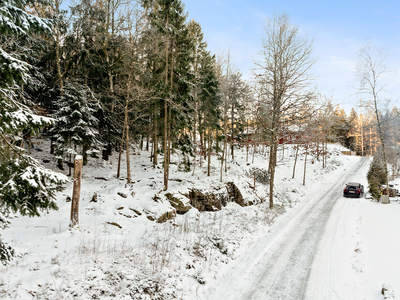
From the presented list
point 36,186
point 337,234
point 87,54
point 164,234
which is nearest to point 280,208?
point 337,234

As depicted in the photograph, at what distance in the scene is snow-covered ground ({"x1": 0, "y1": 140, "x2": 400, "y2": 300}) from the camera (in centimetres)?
546

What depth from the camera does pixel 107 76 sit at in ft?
63.2

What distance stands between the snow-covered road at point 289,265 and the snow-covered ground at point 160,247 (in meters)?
0.08

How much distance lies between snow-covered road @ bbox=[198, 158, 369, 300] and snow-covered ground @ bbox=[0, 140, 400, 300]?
8 centimetres

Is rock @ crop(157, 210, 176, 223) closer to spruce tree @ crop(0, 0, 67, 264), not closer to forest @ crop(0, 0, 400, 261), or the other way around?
forest @ crop(0, 0, 400, 261)

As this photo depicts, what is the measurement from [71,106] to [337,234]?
62.8 ft

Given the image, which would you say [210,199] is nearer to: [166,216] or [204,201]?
[204,201]

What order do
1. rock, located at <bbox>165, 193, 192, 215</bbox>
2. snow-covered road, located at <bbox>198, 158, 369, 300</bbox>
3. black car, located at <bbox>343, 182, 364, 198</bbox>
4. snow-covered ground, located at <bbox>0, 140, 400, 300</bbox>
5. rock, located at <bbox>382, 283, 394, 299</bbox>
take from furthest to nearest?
black car, located at <bbox>343, 182, 364, 198</bbox>, rock, located at <bbox>165, 193, 192, 215</bbox>, snow-covered road, located at <bbox>198, 158, 369, 300</bbox>, rock, located at <bbox>382, 283, 394, 299</bbox>, snow-covered ground, located at <bbox>0, 140, 400, 300</bbox>

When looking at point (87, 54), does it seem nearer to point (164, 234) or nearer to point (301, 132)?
point (164, 234)

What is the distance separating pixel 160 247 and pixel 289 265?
501 centimetres

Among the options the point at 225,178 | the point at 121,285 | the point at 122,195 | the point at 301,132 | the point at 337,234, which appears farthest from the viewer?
the point at 225,178

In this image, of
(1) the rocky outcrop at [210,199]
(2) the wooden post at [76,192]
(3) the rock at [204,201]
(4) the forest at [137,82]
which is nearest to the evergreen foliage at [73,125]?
(4) the forest at [137,82]

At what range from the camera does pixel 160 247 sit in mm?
7777

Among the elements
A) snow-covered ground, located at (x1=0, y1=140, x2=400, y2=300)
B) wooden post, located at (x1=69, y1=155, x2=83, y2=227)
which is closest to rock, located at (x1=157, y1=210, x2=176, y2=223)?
snow-covered ground, located at (x1=0, y1=140, x2=400, y2=300)
